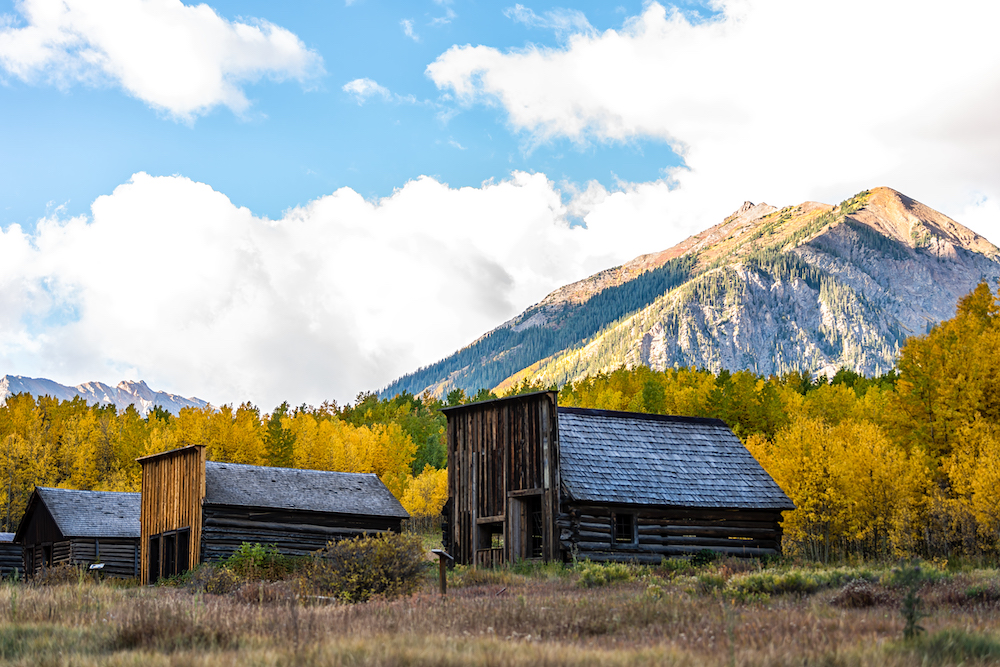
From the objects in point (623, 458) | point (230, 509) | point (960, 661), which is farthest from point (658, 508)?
point (960, 661)

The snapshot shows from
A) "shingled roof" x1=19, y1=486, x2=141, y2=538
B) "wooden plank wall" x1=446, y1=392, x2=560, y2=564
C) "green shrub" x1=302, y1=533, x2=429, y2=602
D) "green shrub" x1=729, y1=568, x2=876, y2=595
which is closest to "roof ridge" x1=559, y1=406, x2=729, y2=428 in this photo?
"wooden plank wall" x1=446, y1=392, x2=560, y2=564

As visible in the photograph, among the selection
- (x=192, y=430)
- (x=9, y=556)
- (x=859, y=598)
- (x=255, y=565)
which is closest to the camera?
(x=859, y=598)

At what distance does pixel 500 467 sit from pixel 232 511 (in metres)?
11.4

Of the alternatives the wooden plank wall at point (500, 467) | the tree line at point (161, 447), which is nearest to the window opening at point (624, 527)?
the wooden plank wall at point (500, 467)

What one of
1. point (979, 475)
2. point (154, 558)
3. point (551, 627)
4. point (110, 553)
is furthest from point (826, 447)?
point (110, 553)

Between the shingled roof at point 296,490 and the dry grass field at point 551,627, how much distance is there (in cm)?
1681

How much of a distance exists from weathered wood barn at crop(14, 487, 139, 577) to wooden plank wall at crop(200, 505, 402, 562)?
11123mm

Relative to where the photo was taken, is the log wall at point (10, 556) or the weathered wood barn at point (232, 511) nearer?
the weathered wood barn at point (232, 511)

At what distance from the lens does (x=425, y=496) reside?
7375 centimetres

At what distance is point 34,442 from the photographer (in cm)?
6900

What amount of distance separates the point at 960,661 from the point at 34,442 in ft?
Answer: 236

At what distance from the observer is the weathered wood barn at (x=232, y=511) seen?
1325 inches

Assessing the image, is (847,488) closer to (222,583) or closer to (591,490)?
(591,490)

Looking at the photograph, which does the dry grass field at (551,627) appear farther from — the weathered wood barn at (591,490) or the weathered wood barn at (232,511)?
the weathered wood barn at (232,511)
